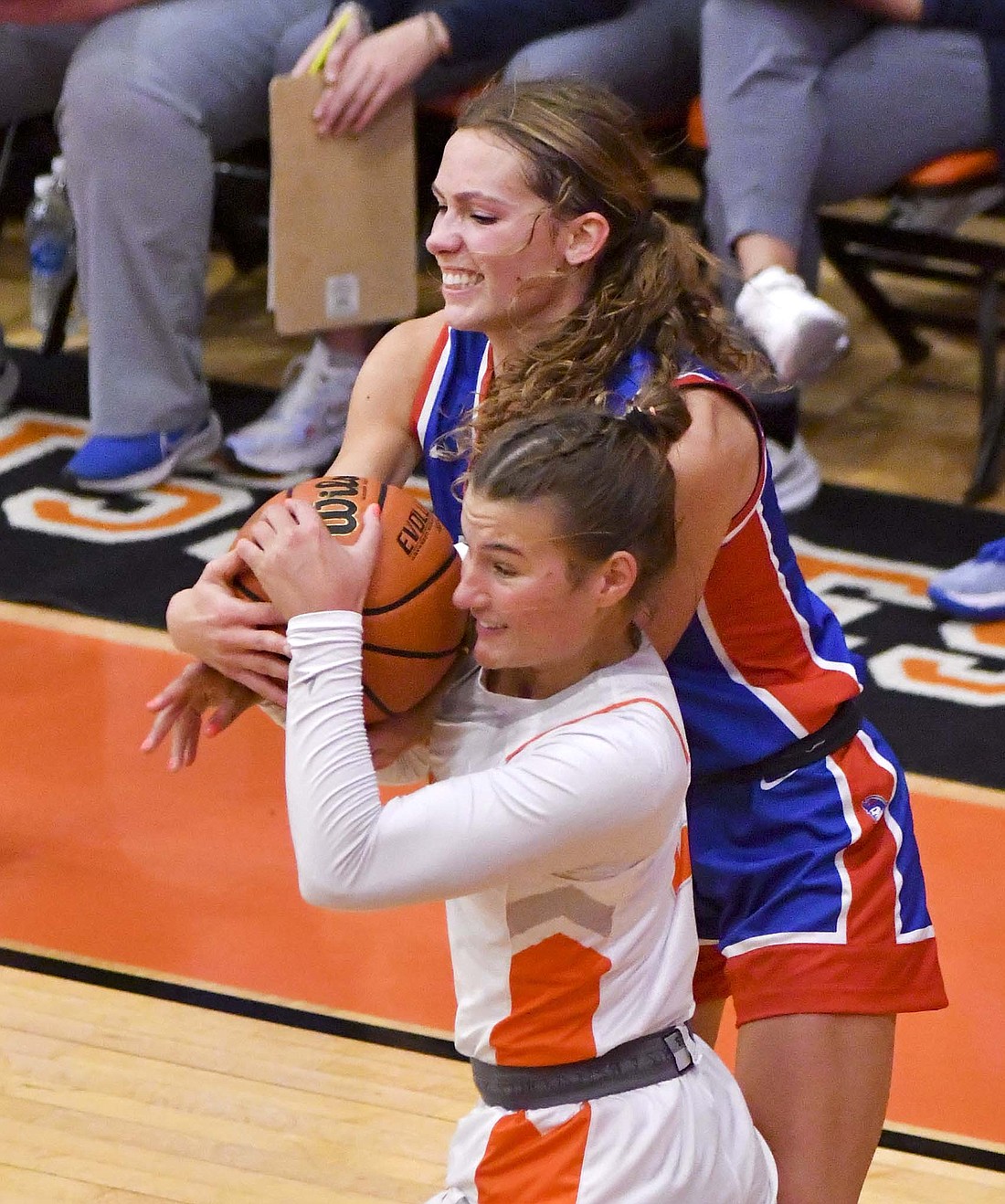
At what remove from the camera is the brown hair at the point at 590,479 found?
173cm

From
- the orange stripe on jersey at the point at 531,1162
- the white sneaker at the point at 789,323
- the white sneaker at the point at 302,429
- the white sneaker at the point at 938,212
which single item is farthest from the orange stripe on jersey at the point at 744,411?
the white sneaker at the point at 938,212

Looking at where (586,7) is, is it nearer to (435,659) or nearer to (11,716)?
(11,716)

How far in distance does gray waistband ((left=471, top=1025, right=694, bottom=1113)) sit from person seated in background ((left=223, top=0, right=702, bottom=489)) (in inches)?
121

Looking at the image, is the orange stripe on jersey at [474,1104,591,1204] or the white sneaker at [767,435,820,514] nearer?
the orange stripe on jersey at [474,1104,591,1204]

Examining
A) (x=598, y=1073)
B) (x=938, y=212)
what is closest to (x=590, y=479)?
(x=598, y=1073)

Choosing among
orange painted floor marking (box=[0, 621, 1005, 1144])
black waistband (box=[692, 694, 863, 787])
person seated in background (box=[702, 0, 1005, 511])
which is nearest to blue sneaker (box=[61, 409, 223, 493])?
orange painted floor marking (box=[0, 621, 1005, 1144])

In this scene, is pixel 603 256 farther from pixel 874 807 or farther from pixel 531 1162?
pixel 531 1162

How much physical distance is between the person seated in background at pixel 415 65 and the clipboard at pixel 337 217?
0.06m

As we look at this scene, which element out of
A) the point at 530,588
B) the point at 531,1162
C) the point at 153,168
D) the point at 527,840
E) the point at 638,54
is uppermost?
the point at 530,588

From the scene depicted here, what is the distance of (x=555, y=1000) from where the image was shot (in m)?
1.79

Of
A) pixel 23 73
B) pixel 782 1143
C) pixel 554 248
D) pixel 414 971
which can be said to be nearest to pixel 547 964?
pixel 782 1143

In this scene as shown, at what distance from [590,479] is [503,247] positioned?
1.43 ft

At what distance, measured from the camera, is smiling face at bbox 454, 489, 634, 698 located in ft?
5.67

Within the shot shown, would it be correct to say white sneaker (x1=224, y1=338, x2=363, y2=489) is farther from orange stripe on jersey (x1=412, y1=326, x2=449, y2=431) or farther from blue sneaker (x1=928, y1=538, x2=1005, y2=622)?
orange stripe on jersey (x1=412, y1=326, x2=449, y2=431)
